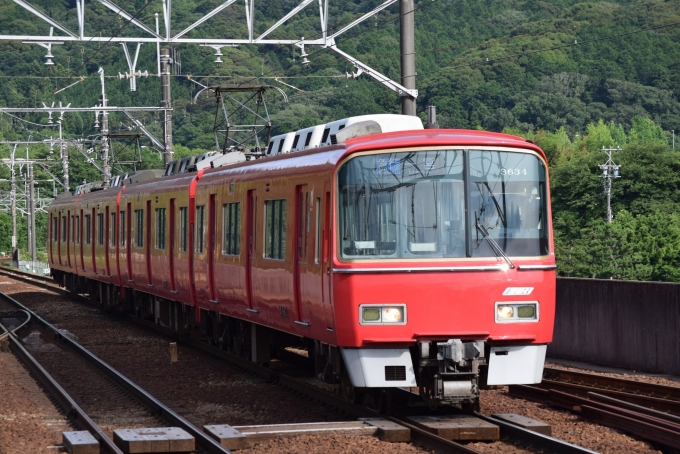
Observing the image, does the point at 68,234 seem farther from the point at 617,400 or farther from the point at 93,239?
the point at 617,400

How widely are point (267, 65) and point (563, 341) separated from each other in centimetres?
8132

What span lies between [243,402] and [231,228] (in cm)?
291

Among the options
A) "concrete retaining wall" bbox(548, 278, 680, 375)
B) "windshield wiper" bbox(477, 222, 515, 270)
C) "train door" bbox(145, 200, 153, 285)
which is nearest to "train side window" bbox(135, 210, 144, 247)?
"train door" bbox(145, 200, 153, 285)

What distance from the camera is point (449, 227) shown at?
387 inches

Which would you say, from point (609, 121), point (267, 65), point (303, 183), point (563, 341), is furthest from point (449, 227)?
point (609, 121)

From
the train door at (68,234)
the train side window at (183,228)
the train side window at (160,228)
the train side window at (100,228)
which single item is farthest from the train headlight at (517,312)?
the train door at (68,234)

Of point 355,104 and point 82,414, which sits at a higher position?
point 355,104

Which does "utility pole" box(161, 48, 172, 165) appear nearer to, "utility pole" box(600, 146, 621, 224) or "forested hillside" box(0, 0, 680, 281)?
"forested hillside" box(0, 0, 680, 281)

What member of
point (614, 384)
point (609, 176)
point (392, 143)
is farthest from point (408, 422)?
point (609, 176)

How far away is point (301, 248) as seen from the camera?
36.8 ft

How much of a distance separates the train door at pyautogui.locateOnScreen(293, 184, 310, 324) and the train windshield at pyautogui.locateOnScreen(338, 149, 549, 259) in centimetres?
120

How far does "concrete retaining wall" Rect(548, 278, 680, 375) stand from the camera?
13.6m

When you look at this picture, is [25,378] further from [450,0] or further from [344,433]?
[450,0]

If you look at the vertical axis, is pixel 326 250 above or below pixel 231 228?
below
